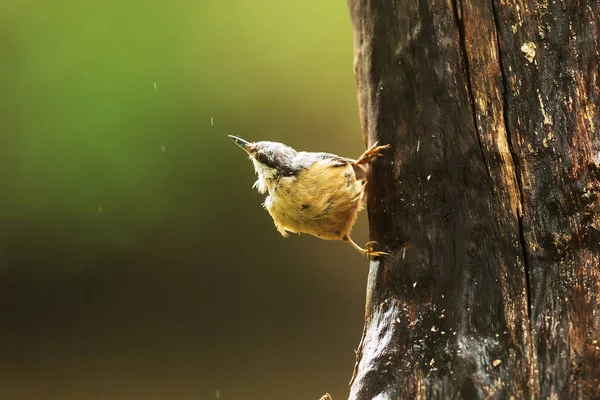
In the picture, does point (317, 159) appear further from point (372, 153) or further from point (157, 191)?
point (157, 191)

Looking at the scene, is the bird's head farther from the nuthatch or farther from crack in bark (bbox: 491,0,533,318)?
crack in bark (bbox: 491,0,533,318)

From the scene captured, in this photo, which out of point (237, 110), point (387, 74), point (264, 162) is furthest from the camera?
point (237, 110)

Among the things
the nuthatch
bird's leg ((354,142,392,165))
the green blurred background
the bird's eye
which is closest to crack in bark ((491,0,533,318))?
bird's leg ((354,142,392,165))

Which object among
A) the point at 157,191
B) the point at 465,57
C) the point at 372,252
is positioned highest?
the point at 465,57

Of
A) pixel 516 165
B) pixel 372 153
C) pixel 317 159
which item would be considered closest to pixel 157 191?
pixel 317 159

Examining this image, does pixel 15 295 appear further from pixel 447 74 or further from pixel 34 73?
pixel 447 74

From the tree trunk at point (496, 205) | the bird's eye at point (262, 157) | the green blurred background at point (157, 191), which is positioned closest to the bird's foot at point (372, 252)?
the tree trunk at point (496, 205)

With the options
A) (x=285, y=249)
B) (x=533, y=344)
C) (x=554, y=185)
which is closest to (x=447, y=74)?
(x=554, y=185)
